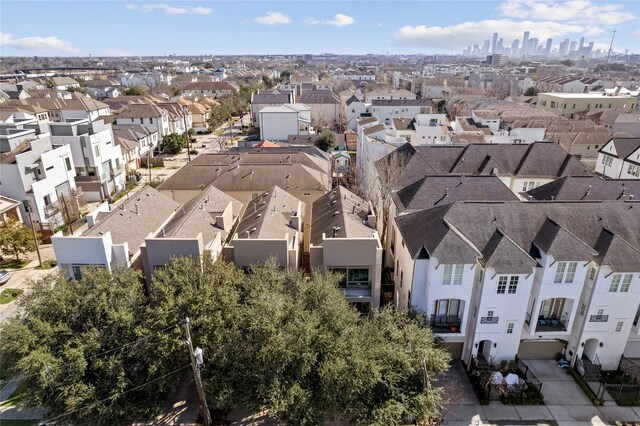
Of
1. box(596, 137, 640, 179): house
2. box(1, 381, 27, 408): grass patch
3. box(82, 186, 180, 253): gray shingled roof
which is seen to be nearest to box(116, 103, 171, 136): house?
box(82, 186, 180, 253): gray shingled roof

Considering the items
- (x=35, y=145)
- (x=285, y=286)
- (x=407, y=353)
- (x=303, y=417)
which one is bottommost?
(x=303, y=417)

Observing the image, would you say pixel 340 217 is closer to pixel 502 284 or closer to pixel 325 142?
pixel 502 284

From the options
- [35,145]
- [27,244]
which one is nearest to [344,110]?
[35,145]

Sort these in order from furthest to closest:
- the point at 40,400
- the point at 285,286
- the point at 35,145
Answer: the point at 35,145 < the point at 285,286 < the point at 40,400

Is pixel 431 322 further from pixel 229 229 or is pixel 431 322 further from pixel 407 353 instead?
pixel 229 229

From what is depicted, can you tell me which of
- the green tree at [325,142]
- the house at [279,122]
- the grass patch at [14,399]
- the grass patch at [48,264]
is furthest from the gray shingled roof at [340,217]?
the house at [279,122]

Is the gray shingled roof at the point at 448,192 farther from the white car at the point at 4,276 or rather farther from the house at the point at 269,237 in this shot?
the white car at the point at 4,276
